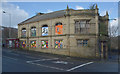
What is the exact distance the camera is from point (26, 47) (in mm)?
31578

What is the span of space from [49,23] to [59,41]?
5296 millimetres

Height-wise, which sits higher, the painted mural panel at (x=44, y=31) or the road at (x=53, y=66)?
the painted mural panel at (x=44, y=31)

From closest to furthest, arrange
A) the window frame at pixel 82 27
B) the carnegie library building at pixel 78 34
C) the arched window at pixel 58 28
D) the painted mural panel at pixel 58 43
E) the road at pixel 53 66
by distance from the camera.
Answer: the road at pixel 53 66 → the carnegie library building at pixel 78 34 → the window frame at pixel 82 27 → the painted mural panel at pixel 58 43 → the arched window at pixel 58 28

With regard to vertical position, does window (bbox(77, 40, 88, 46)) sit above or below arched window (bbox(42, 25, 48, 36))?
below

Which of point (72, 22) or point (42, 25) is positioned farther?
point (42, 25)

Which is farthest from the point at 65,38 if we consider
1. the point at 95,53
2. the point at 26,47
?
the point at 26,47

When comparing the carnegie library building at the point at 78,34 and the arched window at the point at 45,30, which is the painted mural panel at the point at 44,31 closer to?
the arched window at the point at 45,30

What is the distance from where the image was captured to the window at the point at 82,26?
74.4ft

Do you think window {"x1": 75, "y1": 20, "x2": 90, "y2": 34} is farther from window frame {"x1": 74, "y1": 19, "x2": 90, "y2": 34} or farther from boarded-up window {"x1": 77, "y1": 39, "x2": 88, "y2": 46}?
boarded-up window {"x1": 77, "y1": 39, "x2": 88, "y2": 46}

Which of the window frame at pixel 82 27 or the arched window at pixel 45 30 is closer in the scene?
the window frame at pixel 82 27

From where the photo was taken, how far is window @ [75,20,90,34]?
74.4 ft

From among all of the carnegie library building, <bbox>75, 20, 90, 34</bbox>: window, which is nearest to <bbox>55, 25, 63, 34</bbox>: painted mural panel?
the carnegie library building

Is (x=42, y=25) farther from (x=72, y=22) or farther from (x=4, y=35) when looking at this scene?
(x=4, y=35)

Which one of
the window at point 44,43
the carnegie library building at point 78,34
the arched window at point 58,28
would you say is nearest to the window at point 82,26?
the carnegie library building at point 78,34
